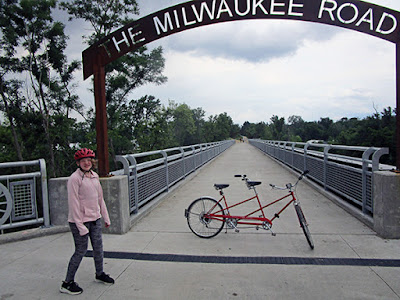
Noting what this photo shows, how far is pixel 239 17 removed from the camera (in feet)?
17.4

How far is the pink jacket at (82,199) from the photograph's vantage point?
3170 mm

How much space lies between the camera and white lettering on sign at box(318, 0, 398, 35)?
4.91m

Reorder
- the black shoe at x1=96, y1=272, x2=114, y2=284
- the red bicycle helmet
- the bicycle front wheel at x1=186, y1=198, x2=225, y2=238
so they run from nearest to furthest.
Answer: the red bicycle helmet → the black shoe at x1=96, y1=272, x2=114, y2=284 → the bicycle front wheel at x1=186, y1=198, x2=225, y2=238

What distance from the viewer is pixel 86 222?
331cm

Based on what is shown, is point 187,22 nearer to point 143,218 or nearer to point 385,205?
point 143,218

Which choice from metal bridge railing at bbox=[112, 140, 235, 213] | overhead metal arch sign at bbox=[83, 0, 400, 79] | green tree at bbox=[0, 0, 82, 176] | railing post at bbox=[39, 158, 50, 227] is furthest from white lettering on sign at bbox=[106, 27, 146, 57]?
green tree at bbox=[0, 0, 82, 176]

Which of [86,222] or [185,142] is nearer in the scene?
[86,222]

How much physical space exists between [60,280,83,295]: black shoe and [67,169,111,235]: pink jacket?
58 cm

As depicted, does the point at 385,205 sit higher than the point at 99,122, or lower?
lower

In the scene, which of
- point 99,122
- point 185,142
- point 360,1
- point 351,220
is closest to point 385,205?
point 351,220

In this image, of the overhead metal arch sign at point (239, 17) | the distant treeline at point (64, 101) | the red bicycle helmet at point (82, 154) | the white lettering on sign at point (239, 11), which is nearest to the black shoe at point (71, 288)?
the red bicycle helmet at point (82, 154)

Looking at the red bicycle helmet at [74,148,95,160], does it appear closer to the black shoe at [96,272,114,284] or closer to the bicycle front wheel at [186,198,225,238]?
the black shoe at [96,272,114,284]

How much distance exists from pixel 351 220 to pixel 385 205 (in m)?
1.09

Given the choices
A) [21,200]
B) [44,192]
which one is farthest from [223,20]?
[21,200]
